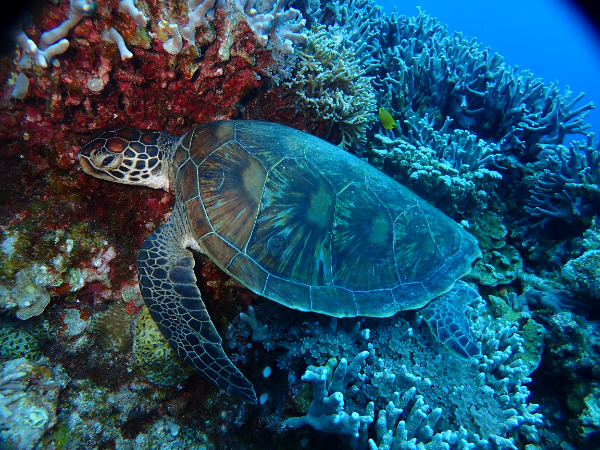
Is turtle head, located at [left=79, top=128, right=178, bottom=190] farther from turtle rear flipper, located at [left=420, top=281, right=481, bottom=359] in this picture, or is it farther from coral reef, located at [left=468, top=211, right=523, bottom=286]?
coral reef, located at [left=468, top=211, right=523, bottom=286]

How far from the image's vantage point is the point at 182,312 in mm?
1792

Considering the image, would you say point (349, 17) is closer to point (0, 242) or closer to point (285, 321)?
point (285, 321)

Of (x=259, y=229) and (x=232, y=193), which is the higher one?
(x=232, y=193)

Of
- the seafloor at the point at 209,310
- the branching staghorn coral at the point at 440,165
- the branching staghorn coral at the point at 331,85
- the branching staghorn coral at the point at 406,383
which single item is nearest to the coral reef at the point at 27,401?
the seafloor at the point at 209,310

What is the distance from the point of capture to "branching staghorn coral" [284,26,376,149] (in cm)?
266

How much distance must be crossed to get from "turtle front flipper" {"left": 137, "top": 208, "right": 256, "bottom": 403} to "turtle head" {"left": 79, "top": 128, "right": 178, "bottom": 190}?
1.48 ft

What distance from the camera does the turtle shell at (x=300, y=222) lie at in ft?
6.23

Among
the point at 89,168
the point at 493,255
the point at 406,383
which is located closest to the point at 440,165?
the point at 493,255

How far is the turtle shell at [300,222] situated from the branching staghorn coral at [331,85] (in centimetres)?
67

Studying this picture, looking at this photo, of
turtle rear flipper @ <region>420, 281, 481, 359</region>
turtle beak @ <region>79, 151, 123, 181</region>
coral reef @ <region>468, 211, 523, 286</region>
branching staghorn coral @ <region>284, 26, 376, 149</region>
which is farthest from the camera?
coral reef @ <region>468, 211, 523, 286</region>

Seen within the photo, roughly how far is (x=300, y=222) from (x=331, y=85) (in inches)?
69.2

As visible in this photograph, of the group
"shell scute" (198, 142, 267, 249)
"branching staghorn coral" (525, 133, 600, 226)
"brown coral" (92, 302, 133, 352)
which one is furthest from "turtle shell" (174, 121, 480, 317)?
"branching staghorn coral" (525, 133, 600, 226)

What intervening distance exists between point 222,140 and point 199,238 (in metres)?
0.75

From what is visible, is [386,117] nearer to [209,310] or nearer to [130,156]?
[130,156]
